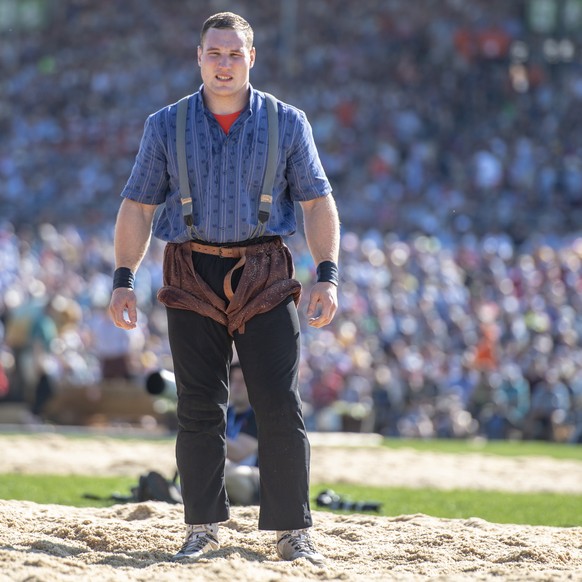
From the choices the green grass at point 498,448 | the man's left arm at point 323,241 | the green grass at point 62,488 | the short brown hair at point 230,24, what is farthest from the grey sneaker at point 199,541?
the green grass at point 498,448

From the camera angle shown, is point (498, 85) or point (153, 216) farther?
point (498, 85)

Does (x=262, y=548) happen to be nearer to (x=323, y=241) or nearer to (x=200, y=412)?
(x=200, y=412)

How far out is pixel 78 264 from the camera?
23828 millimetres

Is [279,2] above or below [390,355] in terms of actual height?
above

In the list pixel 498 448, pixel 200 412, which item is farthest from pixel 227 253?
pixel 498 448

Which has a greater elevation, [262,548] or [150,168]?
[150,168]

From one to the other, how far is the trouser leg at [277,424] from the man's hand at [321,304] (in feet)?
0.54

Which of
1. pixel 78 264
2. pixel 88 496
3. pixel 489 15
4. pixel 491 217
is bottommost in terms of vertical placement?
pixel 88 496

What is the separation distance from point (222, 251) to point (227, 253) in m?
0.02

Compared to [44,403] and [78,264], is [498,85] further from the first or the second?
[44,403]

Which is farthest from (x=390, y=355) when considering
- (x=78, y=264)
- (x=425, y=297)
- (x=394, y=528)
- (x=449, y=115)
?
(x=394, y=528)

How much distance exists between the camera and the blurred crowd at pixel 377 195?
20.0 metres

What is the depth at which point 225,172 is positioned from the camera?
221 inches

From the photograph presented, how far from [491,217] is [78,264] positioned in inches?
364
